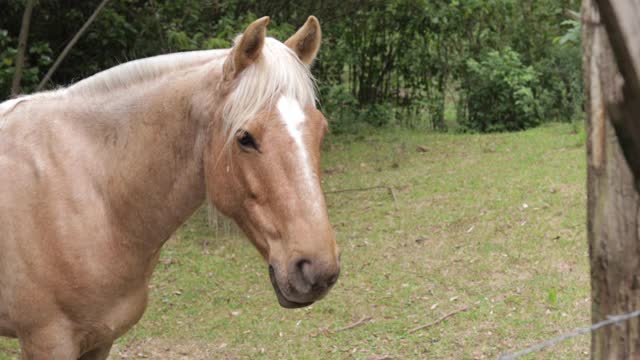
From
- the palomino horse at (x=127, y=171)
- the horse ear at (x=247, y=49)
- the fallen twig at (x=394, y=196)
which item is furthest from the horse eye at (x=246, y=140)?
the fallen twig at (x=394, y=196)

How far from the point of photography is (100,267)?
9.29ft

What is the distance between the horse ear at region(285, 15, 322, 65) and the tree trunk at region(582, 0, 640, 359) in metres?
1.33

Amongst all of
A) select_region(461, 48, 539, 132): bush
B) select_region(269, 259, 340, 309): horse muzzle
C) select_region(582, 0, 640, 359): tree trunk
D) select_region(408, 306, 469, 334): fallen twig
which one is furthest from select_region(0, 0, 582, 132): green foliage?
select_region(582, 0, 640, 359): tree trunk

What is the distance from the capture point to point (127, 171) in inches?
113

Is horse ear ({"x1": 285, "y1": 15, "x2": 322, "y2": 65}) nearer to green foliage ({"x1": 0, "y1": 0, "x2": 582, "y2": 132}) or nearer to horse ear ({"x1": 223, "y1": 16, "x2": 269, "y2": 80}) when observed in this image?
horse ear ({"x1": 223, "y1": 16, "x2": 269, "y2": 80})

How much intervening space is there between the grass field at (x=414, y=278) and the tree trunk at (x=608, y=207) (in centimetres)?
279

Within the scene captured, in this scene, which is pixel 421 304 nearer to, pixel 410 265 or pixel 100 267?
pixel 410 265

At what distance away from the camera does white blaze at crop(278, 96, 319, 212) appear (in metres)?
2.40

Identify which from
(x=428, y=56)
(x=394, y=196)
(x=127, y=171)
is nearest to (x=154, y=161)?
(x=127, y=171)

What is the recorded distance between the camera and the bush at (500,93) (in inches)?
402

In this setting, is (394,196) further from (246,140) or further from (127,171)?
(246,140)

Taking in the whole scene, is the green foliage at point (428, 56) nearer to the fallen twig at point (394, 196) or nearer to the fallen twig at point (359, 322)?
the fallen twig at point (394, 196)

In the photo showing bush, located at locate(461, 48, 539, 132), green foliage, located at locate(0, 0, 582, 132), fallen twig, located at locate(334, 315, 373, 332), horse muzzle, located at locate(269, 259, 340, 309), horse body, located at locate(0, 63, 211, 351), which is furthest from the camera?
bush, located at locate(461, 48, 539, 132)

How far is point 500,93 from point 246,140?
333 inches
